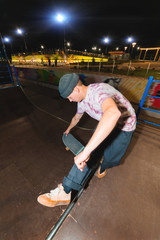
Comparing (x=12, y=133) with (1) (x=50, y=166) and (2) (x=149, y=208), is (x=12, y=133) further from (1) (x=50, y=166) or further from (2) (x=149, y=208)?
(2) (x=149, y=208)

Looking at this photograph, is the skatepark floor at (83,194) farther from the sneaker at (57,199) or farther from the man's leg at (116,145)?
the man's leg at (116,145)

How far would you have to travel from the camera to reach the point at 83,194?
176 centimetres

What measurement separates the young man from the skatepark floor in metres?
0.23

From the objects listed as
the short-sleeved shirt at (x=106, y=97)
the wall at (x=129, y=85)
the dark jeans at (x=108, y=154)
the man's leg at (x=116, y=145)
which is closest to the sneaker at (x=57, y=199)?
the dark jeans at (x=108, y=154)

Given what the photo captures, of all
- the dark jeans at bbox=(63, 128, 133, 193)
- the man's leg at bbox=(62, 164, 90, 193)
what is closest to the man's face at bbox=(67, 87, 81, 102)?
the dark jeans at bbox=(63, 128, 133, 193)

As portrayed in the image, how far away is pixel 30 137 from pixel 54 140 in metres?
0.75

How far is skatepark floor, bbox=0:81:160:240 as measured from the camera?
4.65 ft

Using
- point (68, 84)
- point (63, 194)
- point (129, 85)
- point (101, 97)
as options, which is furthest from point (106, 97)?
point (129, 85)

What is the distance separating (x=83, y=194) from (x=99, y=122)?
4.94 feet

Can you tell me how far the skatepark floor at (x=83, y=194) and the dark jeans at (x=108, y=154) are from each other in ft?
1.45

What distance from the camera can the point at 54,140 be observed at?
120 inches

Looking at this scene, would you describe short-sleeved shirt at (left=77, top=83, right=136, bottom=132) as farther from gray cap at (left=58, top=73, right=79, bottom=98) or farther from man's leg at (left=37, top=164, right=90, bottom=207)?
man's leg at (left=37, top=164, right=90, bottom=207)

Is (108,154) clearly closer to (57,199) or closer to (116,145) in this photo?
(116,145)

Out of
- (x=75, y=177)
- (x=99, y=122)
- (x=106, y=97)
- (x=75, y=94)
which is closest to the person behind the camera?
(x=99, y=122)
